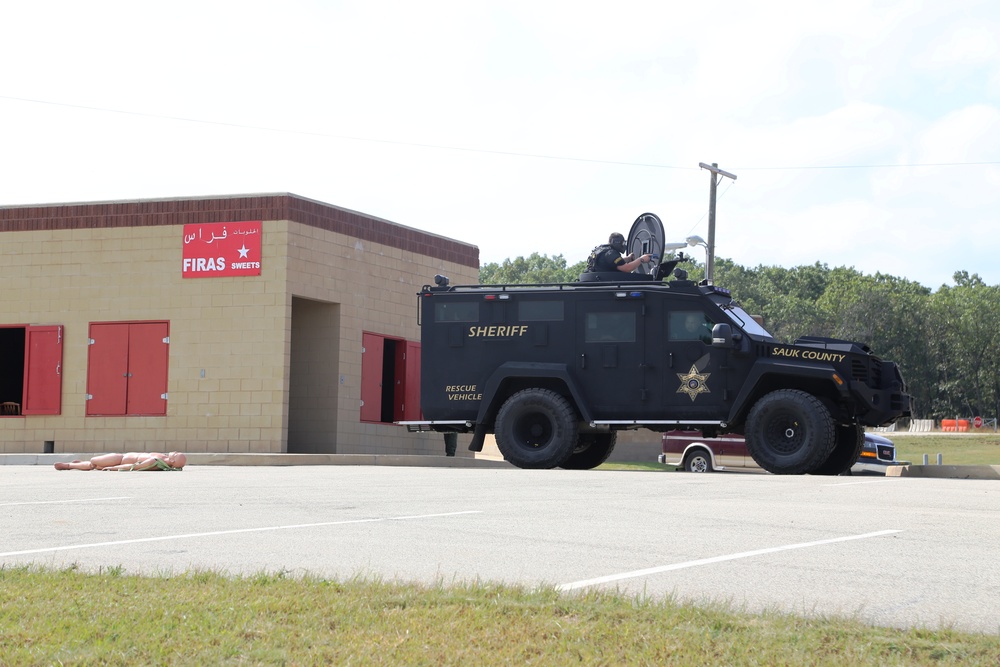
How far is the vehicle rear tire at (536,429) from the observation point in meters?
17.5

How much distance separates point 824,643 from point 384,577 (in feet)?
8.29

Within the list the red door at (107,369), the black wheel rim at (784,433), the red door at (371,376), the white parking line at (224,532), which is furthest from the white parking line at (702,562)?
the red door at (107,369)

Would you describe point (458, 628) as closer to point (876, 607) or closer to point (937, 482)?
point (876, 607)

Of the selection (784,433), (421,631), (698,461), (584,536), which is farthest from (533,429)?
(421,631)

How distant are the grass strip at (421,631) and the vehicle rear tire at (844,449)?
12.2 meters

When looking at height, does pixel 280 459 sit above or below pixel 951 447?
above

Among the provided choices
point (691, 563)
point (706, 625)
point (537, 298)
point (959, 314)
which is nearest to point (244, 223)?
point (537, 298)

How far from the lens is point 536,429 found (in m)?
17.8

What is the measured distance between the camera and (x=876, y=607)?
5.93 meters

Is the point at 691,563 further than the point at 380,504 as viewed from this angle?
No

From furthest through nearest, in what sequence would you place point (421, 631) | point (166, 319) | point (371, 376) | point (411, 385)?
point (411, 385) < point (371, 376) < point (166, 319) < point (421, 631)

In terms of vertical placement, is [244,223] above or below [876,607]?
above

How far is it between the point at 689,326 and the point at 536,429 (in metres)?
2.53

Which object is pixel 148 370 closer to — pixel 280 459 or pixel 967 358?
pixel 280 459
